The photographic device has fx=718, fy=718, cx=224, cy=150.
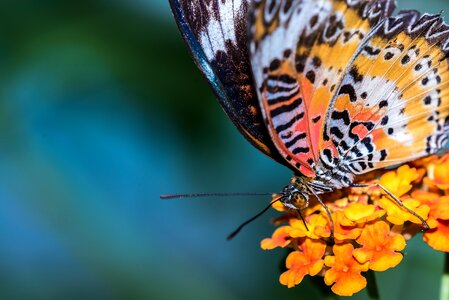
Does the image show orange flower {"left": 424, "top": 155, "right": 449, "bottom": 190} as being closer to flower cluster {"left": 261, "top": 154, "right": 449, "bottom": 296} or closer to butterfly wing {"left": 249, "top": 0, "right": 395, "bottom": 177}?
flower cluster {"left": 261, "top": 154, "right": 449, "bottom": 296}

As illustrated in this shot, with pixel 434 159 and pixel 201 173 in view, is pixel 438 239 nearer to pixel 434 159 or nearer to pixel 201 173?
pixel 434 159

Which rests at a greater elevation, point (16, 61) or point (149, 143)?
point (16, 61)

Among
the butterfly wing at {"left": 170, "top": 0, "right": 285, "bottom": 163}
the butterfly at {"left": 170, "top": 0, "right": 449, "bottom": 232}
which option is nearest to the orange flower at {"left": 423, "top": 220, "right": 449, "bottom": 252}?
the butterfly at {"left": 170, "top": 0, "right": 449, "bottom": 232}

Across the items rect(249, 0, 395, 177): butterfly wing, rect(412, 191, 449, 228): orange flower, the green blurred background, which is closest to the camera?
rect(249, 0, 395, 177): butterfly wing

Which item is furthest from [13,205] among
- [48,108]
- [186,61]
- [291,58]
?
[291,58]

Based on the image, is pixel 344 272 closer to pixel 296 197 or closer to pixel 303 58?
pixel 296 197

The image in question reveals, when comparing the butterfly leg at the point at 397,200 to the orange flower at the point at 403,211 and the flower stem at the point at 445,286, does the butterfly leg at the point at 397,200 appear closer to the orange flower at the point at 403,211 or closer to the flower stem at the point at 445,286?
the orange flower at the point at 403,211

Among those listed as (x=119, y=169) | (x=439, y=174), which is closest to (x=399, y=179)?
(x=439, y=174)
